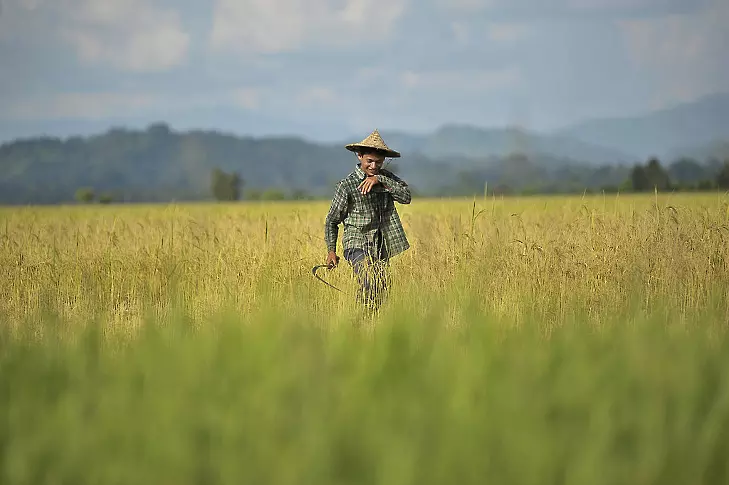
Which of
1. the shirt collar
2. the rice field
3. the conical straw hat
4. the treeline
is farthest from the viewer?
the shirt collar

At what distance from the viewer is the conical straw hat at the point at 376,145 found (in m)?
6.41

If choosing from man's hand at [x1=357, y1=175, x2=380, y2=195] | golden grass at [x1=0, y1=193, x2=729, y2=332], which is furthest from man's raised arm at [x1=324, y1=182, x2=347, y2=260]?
golden grass at [x1=0, y1=193, x2=729, y2=332]

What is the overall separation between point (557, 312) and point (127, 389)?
4.22 meters

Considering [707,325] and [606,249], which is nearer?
[707,325]

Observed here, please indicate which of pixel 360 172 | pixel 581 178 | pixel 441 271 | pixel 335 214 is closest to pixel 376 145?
pixel 360 172

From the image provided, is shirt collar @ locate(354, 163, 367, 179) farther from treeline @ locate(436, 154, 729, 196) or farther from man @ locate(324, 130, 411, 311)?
treeline @ locate(436, 154, 729, 196)

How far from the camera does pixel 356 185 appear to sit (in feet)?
21.9

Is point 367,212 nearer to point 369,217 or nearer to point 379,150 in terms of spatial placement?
point 369,217

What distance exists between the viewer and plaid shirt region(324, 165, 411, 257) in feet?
21.6

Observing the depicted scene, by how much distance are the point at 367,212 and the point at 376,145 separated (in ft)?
1.94

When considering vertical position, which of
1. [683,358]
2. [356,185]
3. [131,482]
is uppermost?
[356,185]

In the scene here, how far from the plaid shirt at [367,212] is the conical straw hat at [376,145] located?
179 millimetres

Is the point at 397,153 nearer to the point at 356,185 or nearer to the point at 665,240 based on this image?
the point at 356,185

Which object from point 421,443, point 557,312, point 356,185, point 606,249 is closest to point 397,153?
point 356,185
